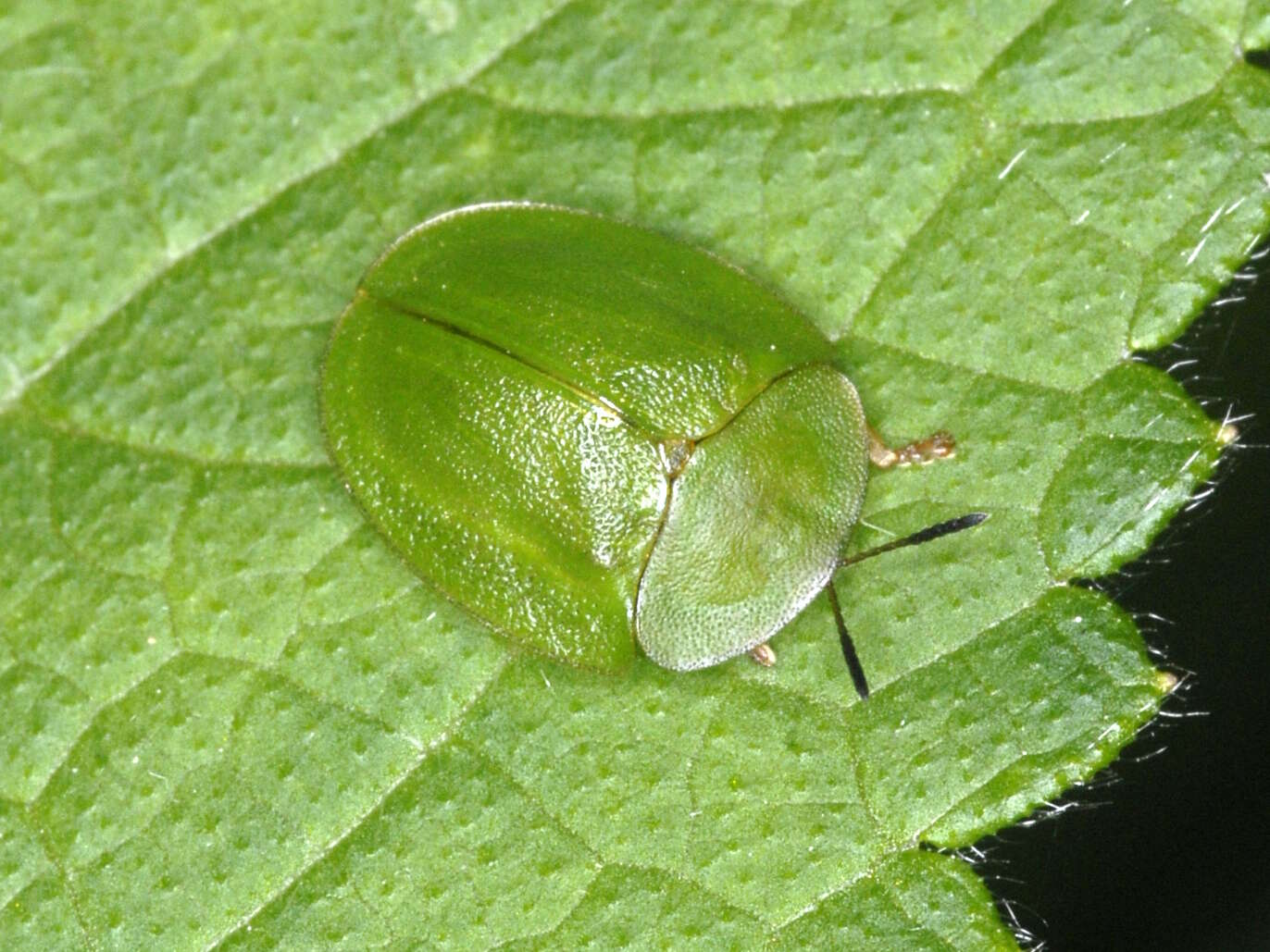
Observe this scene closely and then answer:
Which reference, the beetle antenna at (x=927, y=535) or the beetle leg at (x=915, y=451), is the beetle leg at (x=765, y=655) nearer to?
the beetle antenna at (x=927, y=535)

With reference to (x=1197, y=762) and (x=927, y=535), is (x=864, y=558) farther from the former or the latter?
(x=1197, y=762)

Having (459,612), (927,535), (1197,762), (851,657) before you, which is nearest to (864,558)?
(927,535)

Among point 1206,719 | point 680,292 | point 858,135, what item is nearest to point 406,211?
point 680,292

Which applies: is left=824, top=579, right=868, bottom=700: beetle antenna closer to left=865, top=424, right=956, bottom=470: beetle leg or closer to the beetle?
the beetle

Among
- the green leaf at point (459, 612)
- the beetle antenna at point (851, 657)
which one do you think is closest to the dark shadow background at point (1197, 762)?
the green leaf at point (459, 612)

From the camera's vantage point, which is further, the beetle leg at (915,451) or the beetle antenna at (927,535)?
the beetle leg at (915,451)

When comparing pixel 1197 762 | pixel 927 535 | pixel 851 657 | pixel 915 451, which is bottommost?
pixel 1197 762
